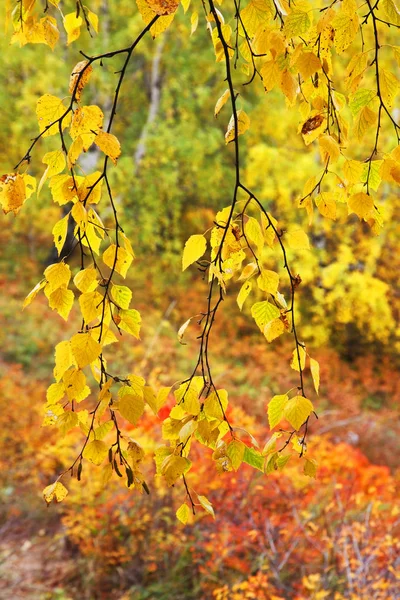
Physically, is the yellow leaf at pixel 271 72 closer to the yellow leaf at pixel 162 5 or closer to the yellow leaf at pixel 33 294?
the yellow leaf at pixel 162 5

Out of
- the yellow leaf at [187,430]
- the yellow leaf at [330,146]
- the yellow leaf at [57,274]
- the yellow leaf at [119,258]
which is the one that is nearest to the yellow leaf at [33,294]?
the yellow leaf at [57,274]

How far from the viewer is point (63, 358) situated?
116 centimetres

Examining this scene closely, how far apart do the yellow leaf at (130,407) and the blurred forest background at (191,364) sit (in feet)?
Answer: 8.64

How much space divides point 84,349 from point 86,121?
15.4 inches

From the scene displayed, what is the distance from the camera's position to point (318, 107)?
1.22 metres

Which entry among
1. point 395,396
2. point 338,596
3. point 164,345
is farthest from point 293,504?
point 395,396

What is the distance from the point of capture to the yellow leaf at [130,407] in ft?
3.56

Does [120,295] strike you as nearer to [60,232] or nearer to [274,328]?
[60,232]

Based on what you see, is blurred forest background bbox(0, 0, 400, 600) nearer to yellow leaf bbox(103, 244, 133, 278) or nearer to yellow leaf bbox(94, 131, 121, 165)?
yellow leaf bbox(103, 244, 133, 278)

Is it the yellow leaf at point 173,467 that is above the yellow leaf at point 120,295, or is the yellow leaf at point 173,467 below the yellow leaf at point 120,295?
below

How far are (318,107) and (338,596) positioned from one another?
2909 millimetres

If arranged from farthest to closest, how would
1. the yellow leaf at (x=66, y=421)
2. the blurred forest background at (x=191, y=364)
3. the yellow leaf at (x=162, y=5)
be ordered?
1. the blurred forest background at (x=191, y=364)
2. the yellow leaf at (x=66, y=421)
3. the yellow leaf at (x=162, y=5)

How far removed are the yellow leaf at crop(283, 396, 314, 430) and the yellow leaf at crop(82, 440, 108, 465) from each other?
0.36 m

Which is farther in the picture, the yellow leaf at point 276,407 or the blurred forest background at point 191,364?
the blurred forest background at point 191,364
